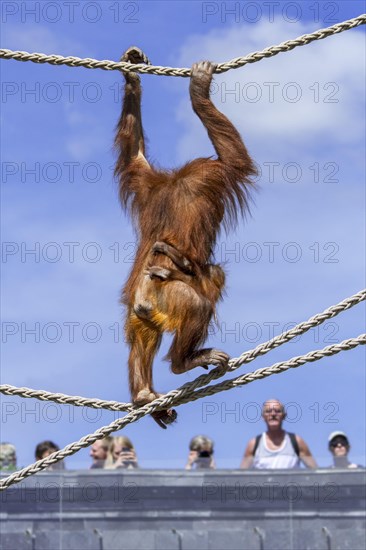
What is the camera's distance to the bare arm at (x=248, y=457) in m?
9.61

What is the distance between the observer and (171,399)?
20.7 feet

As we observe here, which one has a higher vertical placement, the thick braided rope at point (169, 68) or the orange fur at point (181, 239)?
the thick braided rope at point (169, 68)

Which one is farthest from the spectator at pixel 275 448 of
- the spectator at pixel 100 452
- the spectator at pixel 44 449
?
the spectator at pixel 44 449

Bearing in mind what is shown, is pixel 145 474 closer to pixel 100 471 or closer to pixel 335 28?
pixel 100 471

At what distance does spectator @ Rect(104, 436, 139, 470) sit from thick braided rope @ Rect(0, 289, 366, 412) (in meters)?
3.30

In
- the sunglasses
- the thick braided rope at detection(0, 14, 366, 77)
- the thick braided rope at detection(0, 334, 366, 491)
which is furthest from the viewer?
the sunglasses

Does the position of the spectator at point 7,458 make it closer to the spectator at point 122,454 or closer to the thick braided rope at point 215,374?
the spectator at point 122,454

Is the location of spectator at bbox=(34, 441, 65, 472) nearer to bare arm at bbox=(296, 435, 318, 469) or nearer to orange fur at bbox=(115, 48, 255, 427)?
bare arm at bbox=(296, 435, 318, 469)

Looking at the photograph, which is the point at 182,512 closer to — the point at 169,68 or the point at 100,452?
the point at 100,452

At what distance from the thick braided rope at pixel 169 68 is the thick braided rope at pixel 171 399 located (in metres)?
1.46

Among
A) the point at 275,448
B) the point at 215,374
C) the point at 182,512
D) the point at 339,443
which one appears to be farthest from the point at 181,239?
the point at 182,512

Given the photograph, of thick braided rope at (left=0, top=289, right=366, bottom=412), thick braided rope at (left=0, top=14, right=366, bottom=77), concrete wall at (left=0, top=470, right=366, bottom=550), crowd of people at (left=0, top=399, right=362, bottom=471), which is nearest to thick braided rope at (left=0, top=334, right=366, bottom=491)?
thick braided rope at (left=0, top=289, right=366, bottom=412)

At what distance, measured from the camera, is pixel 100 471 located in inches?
386

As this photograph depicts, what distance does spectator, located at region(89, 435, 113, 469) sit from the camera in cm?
996
